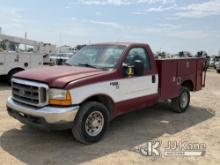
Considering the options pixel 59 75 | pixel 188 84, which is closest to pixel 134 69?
pixel 59 75

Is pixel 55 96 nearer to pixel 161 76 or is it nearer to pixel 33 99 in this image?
pixel 33 99

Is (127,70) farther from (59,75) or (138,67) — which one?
(59,75)

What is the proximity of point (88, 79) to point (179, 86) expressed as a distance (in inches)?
145

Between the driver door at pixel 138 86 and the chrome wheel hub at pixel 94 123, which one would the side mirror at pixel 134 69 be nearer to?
the driver door at pixel 138 86

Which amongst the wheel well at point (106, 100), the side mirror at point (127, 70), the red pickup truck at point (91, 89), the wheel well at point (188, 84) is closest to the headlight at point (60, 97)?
the red pickup truck at point (91, 89)

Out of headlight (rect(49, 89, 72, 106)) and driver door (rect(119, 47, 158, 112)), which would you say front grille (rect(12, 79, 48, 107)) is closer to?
headlight (rect(49, 89, 72, 106))

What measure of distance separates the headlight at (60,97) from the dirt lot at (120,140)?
34.9 inches

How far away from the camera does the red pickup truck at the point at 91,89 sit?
4855 mm

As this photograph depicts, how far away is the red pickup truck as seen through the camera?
4855 mm

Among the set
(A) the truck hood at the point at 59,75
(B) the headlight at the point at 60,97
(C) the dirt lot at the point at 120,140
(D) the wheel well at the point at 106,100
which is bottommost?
(C) the dirt lot at the point at 120,140

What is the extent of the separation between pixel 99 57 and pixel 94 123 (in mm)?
1524

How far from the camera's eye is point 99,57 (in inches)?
242

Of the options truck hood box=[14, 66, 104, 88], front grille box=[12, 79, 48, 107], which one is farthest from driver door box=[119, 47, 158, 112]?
front grille box=[12, 79, 48, 107]

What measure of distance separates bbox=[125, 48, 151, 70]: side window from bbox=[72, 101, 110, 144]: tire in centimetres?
127
